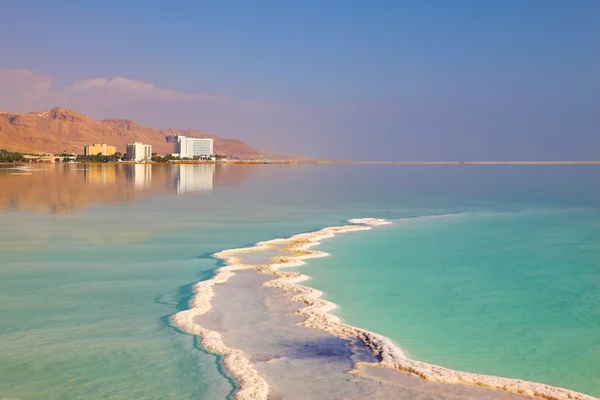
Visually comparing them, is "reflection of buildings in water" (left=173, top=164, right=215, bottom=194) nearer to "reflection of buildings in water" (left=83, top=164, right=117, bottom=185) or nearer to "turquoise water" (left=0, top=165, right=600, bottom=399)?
"reflection of buildings in water" (left=83, top=164, right=117, bottom=185)

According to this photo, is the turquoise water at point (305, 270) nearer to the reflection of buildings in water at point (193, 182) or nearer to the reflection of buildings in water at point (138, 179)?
the reflection of buildings in water at point (193, 182)

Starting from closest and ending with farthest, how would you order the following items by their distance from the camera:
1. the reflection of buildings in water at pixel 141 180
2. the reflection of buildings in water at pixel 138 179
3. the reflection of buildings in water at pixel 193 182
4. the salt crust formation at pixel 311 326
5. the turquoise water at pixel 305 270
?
the salt crust formation at pixel 311 326 → the turquoise water at pixel 305 270 → the reflection of buildings in water at pixel 193 182 → the reflection of buildings in water at pixel 141 180 → the reflection of buildings in water at pixel 138 179

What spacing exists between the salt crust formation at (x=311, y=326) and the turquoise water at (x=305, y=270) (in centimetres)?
36

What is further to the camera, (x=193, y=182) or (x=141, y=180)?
(x=141, y=180)

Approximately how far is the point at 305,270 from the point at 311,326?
570 centimetres

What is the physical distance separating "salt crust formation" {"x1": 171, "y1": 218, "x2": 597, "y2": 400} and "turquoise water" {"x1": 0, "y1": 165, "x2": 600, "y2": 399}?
1.18 ft

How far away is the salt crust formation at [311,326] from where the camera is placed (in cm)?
864

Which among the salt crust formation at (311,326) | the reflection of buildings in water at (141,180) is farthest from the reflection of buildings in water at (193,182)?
the salt crust formation at (311,326)

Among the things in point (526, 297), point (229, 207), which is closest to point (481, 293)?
point (526, 297)

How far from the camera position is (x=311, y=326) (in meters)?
11.7

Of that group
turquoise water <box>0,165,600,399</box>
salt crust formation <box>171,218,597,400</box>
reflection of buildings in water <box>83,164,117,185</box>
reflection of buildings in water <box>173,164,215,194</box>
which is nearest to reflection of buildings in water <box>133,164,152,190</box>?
reflection of buildings in water <box>83,164,117,185</box>

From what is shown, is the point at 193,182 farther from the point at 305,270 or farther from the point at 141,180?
the point at 305,270

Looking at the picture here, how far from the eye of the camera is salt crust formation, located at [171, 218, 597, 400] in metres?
8.64

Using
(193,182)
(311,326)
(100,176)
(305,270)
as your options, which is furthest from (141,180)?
(311,326)
